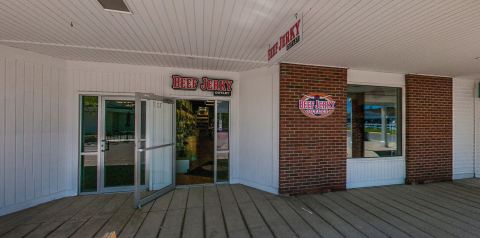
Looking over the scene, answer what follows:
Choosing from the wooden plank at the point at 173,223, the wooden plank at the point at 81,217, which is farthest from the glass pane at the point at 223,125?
the wooden plank at the point at 81,217

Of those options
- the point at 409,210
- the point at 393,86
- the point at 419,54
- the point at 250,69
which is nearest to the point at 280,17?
the point at 250,69

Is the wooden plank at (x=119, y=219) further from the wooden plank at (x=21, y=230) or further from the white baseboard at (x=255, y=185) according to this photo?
the white baseboard at (x=255, y=185)

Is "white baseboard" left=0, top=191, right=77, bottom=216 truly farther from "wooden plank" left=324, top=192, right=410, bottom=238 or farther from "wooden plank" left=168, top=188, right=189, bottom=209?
"wooden plank" left=324, top=192, right=410, bottom=238

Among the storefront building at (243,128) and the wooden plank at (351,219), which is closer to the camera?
the wooden plank at (351,219)

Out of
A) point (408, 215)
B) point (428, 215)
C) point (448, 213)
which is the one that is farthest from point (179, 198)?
point (448, 213)

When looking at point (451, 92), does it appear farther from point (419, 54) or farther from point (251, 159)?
point (251, 159)

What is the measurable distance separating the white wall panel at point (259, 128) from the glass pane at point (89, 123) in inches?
133

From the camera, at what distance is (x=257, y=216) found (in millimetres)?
3885

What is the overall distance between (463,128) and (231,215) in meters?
7.15

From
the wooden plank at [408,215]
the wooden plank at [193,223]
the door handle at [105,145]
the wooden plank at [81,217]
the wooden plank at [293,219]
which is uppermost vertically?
the door handle at [105,145]

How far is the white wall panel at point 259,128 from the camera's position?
16.8ft

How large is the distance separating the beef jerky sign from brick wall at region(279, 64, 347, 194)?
144 centimetres

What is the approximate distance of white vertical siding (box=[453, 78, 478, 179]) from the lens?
6332 mm

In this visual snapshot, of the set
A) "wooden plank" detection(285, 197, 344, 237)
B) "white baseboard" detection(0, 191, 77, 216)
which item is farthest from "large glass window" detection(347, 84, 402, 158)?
"white baseboard" detection(0, 191, 77, 216)
